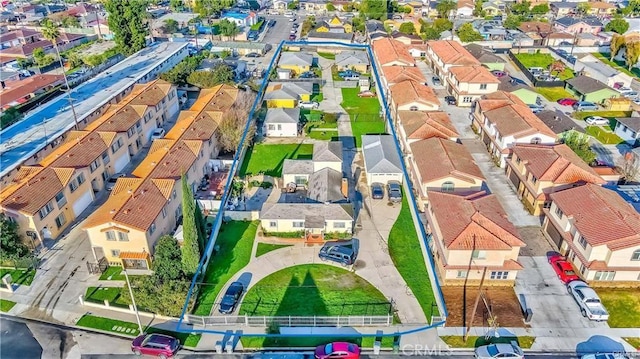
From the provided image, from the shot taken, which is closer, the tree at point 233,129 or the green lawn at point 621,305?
the green lawn at point 621,305

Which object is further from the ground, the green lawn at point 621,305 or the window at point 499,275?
the window at point 499,275

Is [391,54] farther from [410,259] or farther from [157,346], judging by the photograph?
[157,346]

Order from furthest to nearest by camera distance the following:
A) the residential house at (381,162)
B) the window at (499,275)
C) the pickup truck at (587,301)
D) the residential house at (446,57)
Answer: the residential house at (446,57) → the residential house at (381,162) → the window at (499,275) → the pickup truck at (587,301)

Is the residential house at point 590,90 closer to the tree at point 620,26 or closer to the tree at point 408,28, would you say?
the tree at point 408,28

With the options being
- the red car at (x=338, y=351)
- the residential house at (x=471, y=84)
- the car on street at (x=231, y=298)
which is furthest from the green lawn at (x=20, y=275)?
the residential house at (x=471, y=84)

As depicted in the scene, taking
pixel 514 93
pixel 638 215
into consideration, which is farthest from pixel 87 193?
pixel 514 93

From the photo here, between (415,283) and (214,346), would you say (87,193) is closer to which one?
(214,346)

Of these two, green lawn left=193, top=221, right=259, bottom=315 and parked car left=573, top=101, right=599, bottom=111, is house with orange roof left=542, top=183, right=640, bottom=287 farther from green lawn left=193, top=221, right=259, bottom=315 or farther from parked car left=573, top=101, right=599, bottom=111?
parked car left=573, top=101, right=599, bottom=111

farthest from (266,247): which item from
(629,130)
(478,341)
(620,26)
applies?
(620,26)
